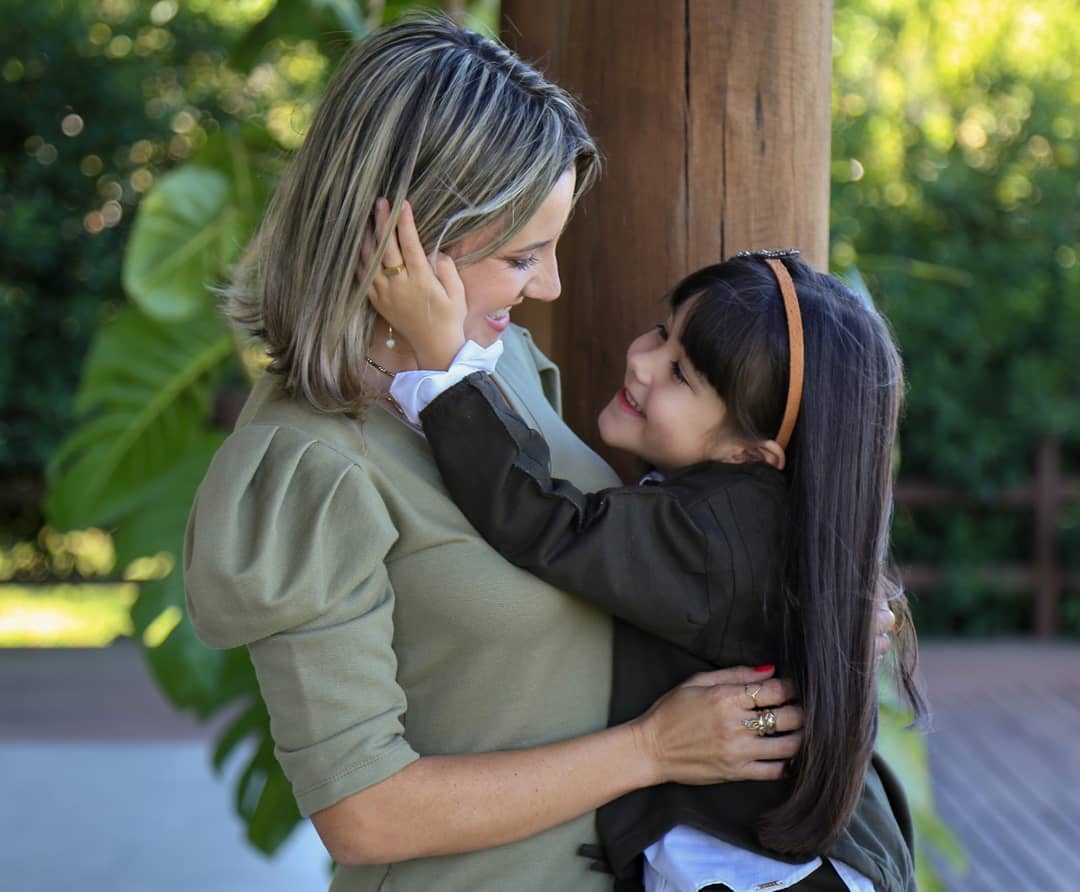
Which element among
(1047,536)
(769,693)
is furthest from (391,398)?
(1047,536)

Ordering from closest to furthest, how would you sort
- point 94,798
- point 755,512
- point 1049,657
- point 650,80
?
point 755,512 → point 650,80 → point 94,798 → point 1049,657

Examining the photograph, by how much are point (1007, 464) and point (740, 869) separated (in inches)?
224

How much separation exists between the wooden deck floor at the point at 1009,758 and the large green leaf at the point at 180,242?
298 cm

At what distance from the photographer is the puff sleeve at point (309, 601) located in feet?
4.39

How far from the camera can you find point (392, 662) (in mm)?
1393

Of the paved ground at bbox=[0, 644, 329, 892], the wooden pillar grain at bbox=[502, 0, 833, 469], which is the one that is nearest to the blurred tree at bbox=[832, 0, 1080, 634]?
the paved ground at bbox=[0, 644, 329, 892]

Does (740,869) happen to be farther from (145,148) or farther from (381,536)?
(145,148)

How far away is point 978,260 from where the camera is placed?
656cm

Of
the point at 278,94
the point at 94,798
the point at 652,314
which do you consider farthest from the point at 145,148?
the point at 652,314

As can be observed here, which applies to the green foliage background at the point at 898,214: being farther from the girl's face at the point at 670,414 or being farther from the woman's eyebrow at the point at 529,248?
the woman's eyebrow at the point at 529,248

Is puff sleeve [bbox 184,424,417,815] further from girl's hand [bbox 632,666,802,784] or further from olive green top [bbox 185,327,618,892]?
girl's hand [bbox 632,666,802,784]

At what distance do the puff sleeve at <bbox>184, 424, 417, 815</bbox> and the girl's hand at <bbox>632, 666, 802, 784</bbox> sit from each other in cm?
28

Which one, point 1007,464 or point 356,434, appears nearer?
point 356,434

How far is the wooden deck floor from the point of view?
443 centimetres
